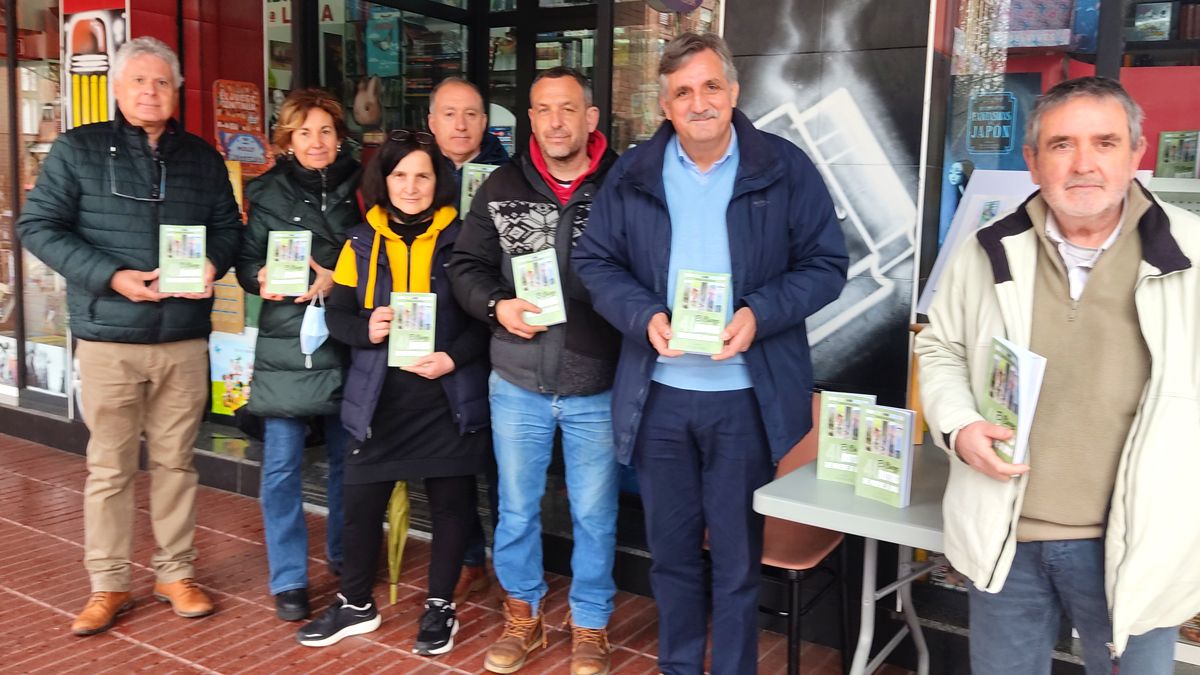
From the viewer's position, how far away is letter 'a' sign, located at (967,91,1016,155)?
336 centimetres

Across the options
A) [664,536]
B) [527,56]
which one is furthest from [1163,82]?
[527,56]

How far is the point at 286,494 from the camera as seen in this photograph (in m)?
3.70

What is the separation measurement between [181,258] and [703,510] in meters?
1.96

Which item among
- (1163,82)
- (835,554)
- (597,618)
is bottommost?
(597,618)

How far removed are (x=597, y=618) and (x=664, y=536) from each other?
599 mm

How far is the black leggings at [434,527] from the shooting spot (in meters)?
3.44

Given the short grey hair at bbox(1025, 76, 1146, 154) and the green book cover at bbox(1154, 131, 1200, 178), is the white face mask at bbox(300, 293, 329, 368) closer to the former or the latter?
the short grey hair at bbox(1025, 76, 1146, 154)

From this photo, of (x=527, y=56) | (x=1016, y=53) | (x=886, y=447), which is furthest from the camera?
(x=527, y=56)

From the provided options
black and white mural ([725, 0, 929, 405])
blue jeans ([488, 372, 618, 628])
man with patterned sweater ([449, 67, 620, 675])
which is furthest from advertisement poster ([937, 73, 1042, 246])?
blue jeans ([488, 372, 618, 628])

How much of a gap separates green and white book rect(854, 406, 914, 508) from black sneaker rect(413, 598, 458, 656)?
166 cm

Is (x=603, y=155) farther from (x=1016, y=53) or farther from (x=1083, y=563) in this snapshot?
(x=1083, y=563)

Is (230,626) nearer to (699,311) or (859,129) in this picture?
(699,311)

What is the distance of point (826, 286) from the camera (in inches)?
109

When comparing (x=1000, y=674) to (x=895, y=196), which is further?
(x=895, y=196)
